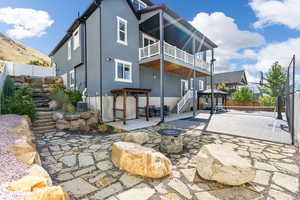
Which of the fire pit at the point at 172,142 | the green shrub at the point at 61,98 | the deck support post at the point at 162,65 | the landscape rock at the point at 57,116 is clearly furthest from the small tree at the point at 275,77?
the landscape rock at the point at 57,116

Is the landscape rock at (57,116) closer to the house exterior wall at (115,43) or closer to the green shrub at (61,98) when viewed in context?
the green shrub at (61,98)

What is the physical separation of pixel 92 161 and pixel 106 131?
305 cm

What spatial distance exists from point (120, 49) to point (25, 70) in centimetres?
1091

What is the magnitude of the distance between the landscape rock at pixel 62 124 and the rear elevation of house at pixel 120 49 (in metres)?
2.22

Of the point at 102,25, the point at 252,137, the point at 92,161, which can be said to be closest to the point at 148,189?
the point at 92,161

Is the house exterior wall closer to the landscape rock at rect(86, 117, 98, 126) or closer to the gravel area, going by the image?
the landscape rock at rect(86, 117, 98, 126)

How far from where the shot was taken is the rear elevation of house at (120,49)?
332 inches

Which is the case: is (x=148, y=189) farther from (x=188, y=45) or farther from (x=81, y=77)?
(x=188, y=45)

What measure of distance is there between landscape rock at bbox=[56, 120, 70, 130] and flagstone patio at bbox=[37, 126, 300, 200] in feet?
6.74

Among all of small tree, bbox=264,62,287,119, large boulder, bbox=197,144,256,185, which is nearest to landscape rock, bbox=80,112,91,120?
large boulder, bbox=197,144,256,185

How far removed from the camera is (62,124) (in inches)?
257

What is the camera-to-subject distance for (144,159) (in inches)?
110

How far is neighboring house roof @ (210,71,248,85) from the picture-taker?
25375 millimetres

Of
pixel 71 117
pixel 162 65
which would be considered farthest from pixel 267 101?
pixel 71 117
